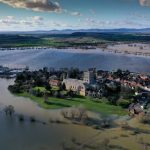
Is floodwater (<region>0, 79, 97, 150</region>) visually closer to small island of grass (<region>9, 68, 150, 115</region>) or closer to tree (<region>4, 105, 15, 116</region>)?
tree (<region>4, 105, 15, 116</region>)

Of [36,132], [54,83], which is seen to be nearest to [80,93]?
[54,83]

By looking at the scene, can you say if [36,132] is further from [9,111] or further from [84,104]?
[84,104]

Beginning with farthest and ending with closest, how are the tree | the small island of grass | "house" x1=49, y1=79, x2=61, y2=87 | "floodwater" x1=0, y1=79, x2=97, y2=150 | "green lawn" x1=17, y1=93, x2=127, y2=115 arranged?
"house" x1=49, y1=79, x2=61, y2=87, the small island of grass, "green lawn" x1=17, y1=93, x2=127, y2=115, the tree, "floodwater" x1=0, y1=79, x2=97, y2=150

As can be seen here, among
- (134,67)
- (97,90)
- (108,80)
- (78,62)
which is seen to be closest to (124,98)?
(97,90)

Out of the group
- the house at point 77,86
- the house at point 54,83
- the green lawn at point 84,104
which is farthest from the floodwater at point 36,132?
the house at point 54,83

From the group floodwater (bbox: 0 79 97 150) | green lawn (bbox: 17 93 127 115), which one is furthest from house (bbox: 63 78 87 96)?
floodwater (bbox: 0 79 97 150)

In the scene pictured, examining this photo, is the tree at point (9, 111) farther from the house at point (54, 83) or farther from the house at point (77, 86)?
the house at point (54, 83)

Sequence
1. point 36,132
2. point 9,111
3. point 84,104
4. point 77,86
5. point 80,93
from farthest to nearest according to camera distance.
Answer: point 77,86 < point 80,93 < point 84,104 < point 9,111 < point 36,132

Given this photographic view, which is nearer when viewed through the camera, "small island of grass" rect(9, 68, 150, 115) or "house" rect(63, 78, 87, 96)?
"small island of grass" rect(9, 68, 150, 115)
